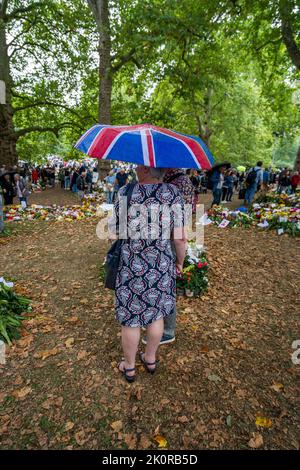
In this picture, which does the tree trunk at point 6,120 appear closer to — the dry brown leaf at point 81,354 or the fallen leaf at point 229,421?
the dry brown leaf at point 81,354

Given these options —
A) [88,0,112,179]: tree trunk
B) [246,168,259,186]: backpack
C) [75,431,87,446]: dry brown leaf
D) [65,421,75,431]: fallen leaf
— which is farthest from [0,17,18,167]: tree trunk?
[75,431,87,446]: dry brown leaf

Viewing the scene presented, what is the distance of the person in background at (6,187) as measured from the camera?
11967 mm

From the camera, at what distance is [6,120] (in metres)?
15.1

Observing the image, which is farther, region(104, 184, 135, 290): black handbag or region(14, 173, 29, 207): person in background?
region(14, 173, 29, 207): person in background

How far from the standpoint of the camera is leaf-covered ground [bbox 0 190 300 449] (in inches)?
96.7

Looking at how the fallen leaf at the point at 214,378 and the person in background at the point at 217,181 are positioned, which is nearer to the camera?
the fallen leaf at the point at 214,378

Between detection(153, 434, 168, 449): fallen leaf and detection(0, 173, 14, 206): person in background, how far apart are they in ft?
40.0

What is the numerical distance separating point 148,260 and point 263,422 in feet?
6.22

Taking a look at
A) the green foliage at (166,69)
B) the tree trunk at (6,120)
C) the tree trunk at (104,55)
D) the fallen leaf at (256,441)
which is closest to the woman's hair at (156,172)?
the fallen leaf at (256,441)

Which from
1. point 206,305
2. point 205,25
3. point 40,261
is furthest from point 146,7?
point 206,305

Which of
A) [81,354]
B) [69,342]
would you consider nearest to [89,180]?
[69,342]

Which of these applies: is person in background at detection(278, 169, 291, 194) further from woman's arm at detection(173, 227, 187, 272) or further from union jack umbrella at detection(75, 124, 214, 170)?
union jack umbrella at detection(75, 124, 214, 170)

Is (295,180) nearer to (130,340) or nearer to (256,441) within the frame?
(256,441)
